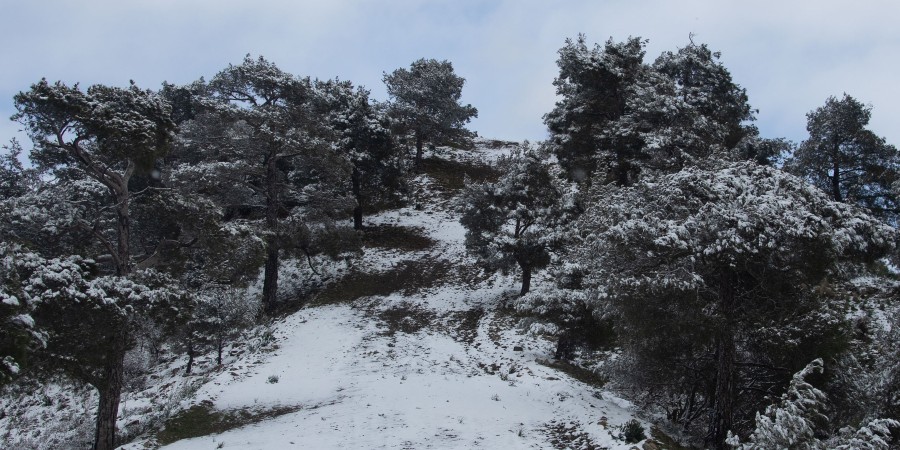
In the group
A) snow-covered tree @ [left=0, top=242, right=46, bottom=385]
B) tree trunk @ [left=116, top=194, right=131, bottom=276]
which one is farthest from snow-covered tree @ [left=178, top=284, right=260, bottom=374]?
snow-covered tree @ [left=0, top=242, right=46, bottom=385]

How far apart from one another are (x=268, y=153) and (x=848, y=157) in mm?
26321

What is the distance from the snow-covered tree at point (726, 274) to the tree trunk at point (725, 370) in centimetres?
2

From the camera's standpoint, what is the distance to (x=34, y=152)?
14633mm

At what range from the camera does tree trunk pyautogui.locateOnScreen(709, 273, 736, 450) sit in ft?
35.8

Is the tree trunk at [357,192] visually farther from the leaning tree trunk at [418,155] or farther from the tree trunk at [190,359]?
the tree trunk at [190,359]

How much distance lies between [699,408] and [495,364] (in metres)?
7.22

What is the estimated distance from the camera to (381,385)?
658 inches

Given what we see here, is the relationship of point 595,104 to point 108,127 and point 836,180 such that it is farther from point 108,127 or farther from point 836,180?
point 108,127

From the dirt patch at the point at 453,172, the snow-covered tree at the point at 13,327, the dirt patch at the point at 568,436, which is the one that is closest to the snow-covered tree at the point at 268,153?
the snow-covered tree at the point at 13,327

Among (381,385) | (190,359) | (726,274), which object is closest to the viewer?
(726,274)

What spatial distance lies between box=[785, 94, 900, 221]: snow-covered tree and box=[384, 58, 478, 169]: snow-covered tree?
81.4ft

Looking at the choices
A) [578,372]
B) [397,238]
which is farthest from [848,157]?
[397,238]

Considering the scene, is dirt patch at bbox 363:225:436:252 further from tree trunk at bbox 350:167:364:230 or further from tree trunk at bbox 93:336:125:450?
tree trunk at bbox 93:336:125:450

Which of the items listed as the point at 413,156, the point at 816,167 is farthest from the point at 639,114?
the point at 413,156
